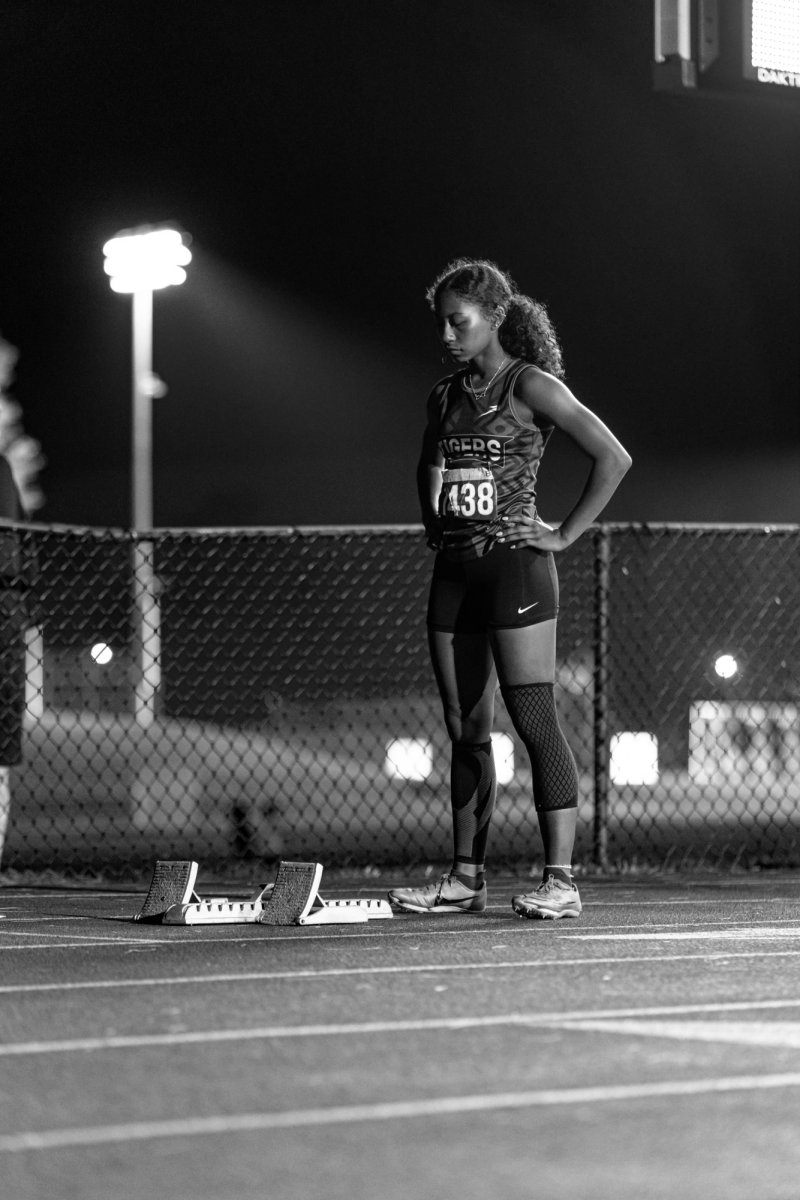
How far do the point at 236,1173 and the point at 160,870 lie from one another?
3296mm

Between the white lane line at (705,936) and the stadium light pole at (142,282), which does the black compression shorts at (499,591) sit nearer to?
the white lane line at (705,936)

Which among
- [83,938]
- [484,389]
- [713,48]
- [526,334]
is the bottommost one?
[83,938]

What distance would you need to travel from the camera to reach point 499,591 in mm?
5355

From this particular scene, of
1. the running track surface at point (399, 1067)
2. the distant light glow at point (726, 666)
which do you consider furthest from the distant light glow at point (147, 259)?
the running track surface at point (399, 1067)

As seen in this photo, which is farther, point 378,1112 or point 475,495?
point 475,495

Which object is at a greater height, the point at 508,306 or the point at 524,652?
the point at 508,306

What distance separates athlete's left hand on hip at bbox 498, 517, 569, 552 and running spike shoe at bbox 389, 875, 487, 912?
1022mm

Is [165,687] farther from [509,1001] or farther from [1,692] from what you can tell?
[509,1001]

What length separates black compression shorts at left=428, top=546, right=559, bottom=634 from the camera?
5348 mm

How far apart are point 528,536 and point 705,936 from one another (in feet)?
4.15

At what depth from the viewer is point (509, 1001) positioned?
135 inches

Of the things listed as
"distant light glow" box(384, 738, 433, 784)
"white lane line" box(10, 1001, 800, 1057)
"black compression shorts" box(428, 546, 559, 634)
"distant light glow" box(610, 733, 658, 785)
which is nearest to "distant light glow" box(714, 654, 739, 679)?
"distant light glow" box(610, 733, 658, 785)

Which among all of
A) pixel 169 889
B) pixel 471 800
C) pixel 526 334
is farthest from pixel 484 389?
pixel 169 889

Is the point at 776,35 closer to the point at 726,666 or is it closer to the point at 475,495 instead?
the point at 475,495
